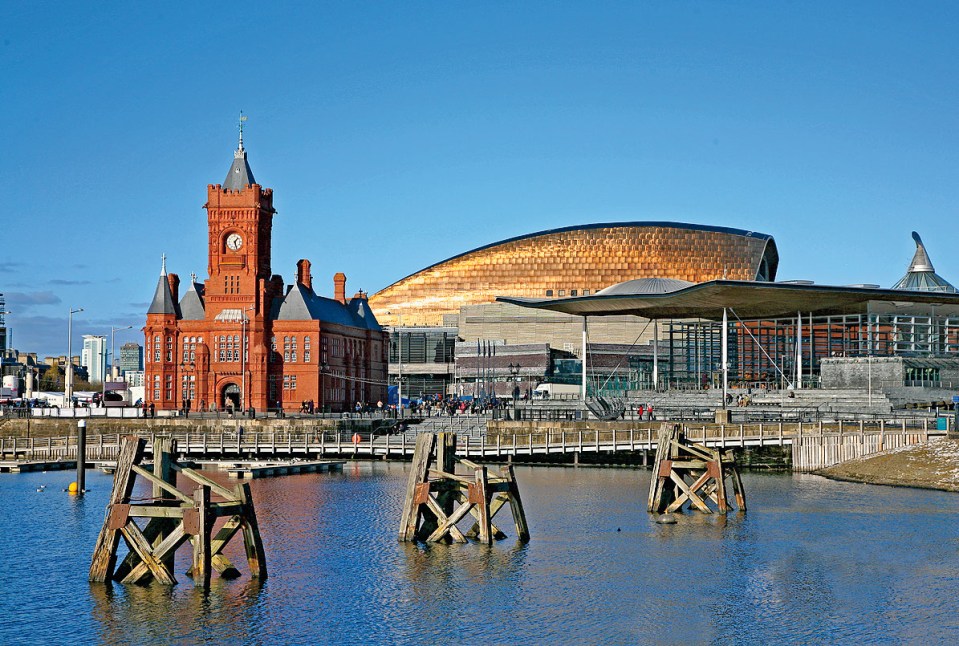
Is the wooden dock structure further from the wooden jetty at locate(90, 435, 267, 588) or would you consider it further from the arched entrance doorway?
the wooden jetty at locate(90, 435, 267, 588)

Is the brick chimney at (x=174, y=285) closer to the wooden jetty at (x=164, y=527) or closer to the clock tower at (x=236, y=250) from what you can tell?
the clock tower at (x=236, y=250)

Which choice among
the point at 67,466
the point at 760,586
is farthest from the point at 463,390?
the point at 760,586

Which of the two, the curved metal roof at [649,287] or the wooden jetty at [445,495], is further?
the curved metal roof at [649,287]

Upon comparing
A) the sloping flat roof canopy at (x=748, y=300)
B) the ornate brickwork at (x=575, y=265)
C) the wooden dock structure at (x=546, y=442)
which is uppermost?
the ornate brickwork at (x=575, y=265)

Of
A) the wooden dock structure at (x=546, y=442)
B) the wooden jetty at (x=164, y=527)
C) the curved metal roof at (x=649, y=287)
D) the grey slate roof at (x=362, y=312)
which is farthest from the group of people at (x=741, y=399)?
the wooden jetty at (x=164, y=527)

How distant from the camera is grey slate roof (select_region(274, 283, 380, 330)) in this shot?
9738cm

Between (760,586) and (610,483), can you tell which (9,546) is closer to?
(760,586)

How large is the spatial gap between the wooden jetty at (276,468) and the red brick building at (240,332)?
28.9 m

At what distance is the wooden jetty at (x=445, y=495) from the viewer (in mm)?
34969

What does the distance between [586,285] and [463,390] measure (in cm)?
3004

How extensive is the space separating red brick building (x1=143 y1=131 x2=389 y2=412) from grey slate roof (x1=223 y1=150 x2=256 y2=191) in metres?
0.08

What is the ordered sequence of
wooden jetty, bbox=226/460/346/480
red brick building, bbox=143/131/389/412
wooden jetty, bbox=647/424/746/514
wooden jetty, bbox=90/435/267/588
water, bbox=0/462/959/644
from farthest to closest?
red brick building, bbox=143/131/389/412 → wooden jetty, bbox=226/460/346/480 → wooden jetty, bbox=647/424/746/514 → wooden jetty, bbox=90/435/267/588 → water, bbox=0/462/959/644

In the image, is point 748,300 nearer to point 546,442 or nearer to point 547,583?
point 546,442

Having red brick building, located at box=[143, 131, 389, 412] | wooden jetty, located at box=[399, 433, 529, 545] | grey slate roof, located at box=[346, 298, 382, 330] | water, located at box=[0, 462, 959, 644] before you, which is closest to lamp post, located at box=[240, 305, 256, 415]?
red brick building, located at box=[143, 131, 389, 412]
